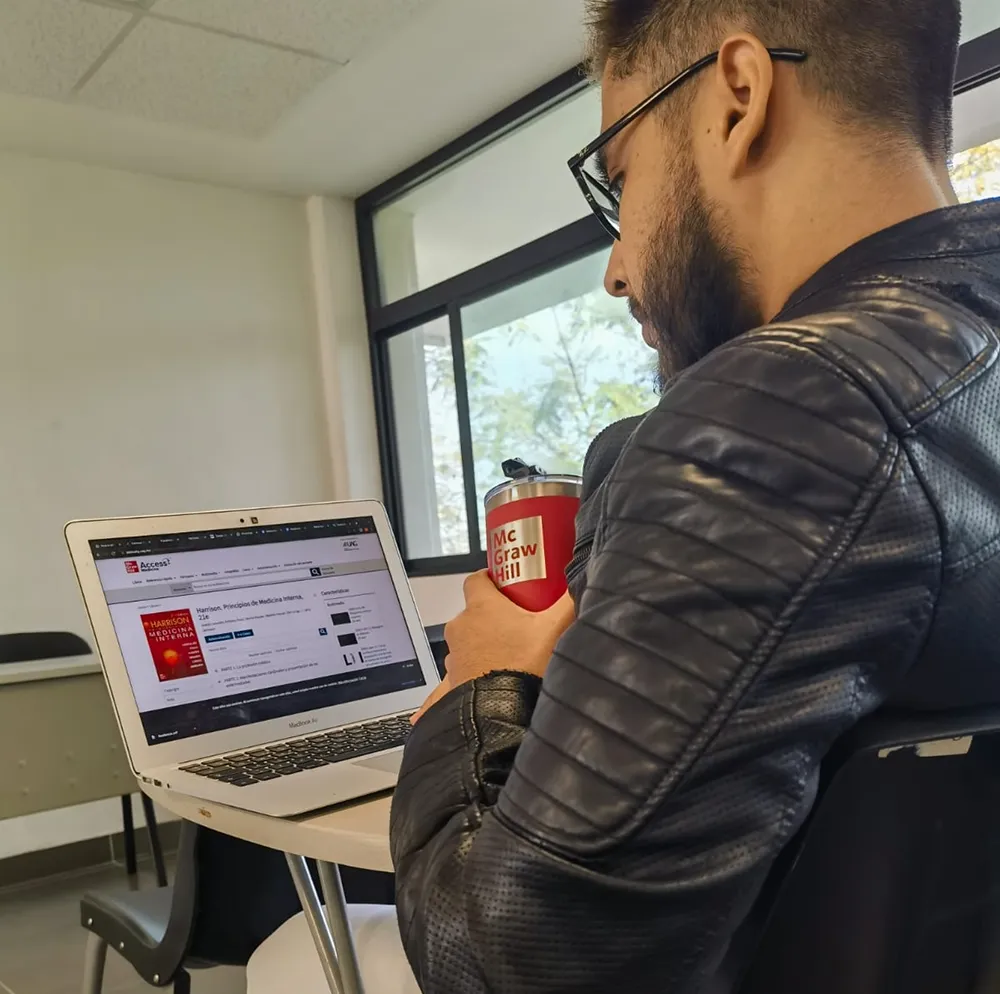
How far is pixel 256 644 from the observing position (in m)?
1.20

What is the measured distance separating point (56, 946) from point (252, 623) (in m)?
1.89

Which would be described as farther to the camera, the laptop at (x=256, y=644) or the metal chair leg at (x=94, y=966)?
the metal chair leg at (x=94, y=966)

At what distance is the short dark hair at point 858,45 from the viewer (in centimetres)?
64

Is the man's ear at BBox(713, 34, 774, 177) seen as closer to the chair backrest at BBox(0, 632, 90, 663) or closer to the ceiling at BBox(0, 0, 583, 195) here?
the ceiling at BBox(0, 0, 583, 195)

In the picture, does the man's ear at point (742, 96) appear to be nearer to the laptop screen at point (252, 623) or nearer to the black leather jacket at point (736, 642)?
the black leather jacket at point (736, 642)

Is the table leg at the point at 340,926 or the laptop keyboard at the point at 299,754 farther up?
the laptop keyboard at the point at 299,754

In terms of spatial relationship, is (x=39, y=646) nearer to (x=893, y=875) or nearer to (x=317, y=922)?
(x=317, y=922)

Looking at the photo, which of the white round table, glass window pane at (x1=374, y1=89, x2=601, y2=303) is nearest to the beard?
the white round table


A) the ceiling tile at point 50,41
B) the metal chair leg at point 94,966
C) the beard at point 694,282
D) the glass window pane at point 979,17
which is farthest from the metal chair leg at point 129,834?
the glass window pane at point 979,17

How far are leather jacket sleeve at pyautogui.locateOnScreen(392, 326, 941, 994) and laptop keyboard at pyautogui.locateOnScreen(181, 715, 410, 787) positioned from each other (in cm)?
60

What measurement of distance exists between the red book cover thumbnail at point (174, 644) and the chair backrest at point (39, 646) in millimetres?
2316

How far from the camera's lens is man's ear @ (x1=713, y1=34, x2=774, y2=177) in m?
0.64

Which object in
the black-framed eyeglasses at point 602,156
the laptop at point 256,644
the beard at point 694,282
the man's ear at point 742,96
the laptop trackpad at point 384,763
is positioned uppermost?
the black-framed eyeglasses at point 602,156

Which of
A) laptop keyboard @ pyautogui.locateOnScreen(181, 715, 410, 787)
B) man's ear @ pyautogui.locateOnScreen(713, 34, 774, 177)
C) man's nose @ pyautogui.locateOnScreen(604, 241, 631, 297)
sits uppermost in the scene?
man's ear @ pyautogui.locateOnScreen(713, 34, 774, 177)
